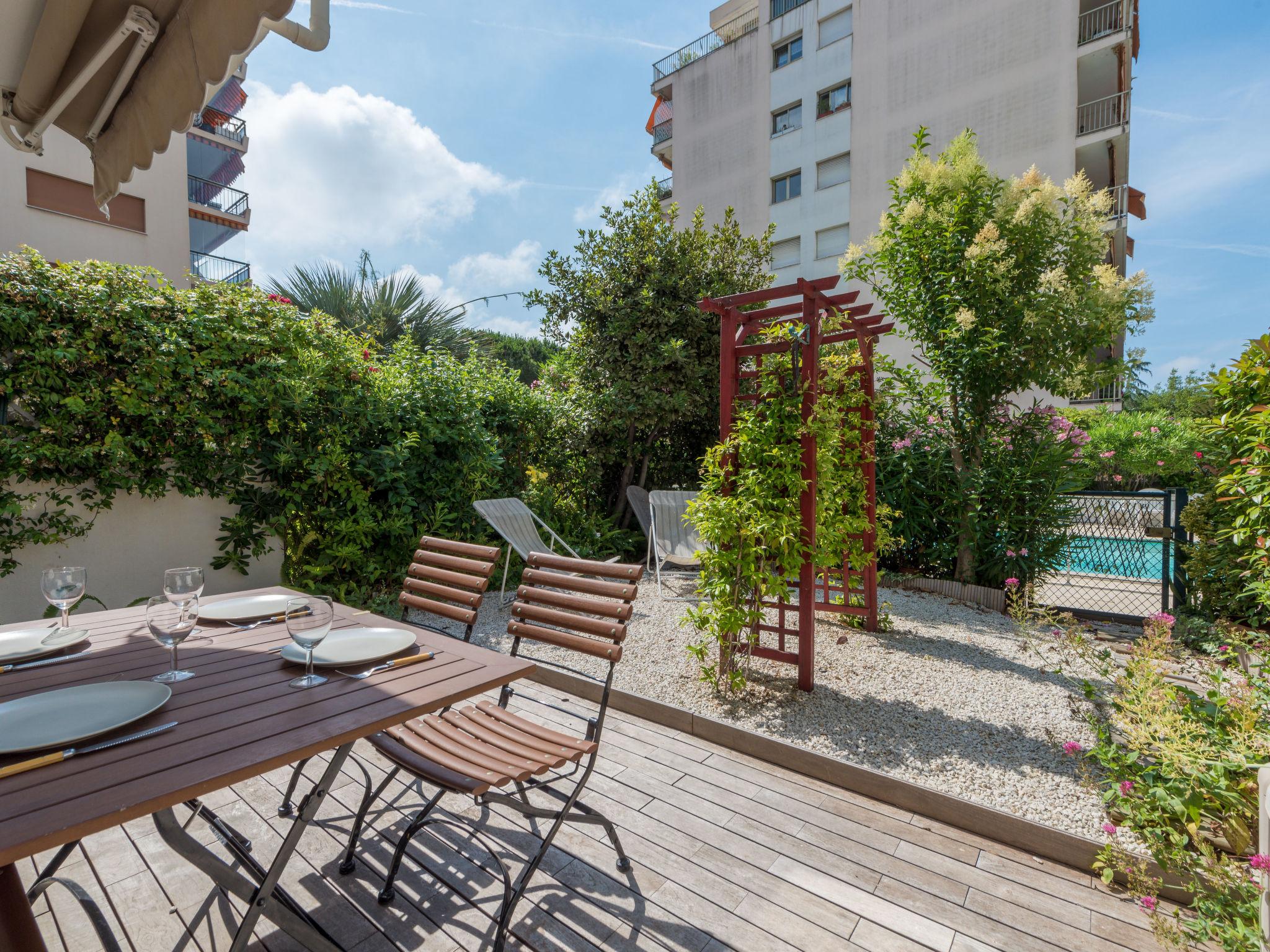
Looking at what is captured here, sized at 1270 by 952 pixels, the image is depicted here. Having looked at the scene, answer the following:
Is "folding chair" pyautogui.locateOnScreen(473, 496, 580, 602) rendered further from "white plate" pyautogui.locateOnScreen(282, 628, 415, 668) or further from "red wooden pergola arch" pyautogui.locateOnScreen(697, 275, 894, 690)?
"white plate" pyautogui.locateOnScreen(282, 628, 415, 668)

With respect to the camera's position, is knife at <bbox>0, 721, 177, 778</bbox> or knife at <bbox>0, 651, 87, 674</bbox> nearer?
knife at <bbox>0, 721, 177, 778</bbox>

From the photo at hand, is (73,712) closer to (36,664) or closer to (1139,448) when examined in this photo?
(36,664)

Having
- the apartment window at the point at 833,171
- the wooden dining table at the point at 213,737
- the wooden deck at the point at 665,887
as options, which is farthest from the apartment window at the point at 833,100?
the wooden dining table at the point at 213,737

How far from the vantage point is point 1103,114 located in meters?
11.8

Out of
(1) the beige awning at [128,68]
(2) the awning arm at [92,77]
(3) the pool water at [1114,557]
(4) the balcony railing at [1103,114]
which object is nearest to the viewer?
(1) the beige awning at [128,68]

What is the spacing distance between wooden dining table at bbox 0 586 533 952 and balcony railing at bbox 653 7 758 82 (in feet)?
65.5

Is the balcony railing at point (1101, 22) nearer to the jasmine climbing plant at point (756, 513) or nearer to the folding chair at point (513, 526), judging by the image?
the jasmine climbing plant at point (756, 513)

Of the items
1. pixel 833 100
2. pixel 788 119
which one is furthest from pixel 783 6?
pixel 833 100

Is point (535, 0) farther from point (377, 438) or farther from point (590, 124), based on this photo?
point (590, 124)

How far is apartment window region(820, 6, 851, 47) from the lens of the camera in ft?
47.1

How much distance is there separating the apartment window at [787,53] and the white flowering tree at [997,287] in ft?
43.1

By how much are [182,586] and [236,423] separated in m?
3.28

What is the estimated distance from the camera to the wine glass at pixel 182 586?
4.48 ft

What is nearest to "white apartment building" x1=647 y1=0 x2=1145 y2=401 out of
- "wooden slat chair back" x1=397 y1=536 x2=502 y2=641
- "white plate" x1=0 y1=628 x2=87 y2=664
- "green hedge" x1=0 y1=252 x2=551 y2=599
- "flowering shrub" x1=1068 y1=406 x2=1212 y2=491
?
"flowering shrub" x1=1068 y1=406 x2=1212 y2=491
